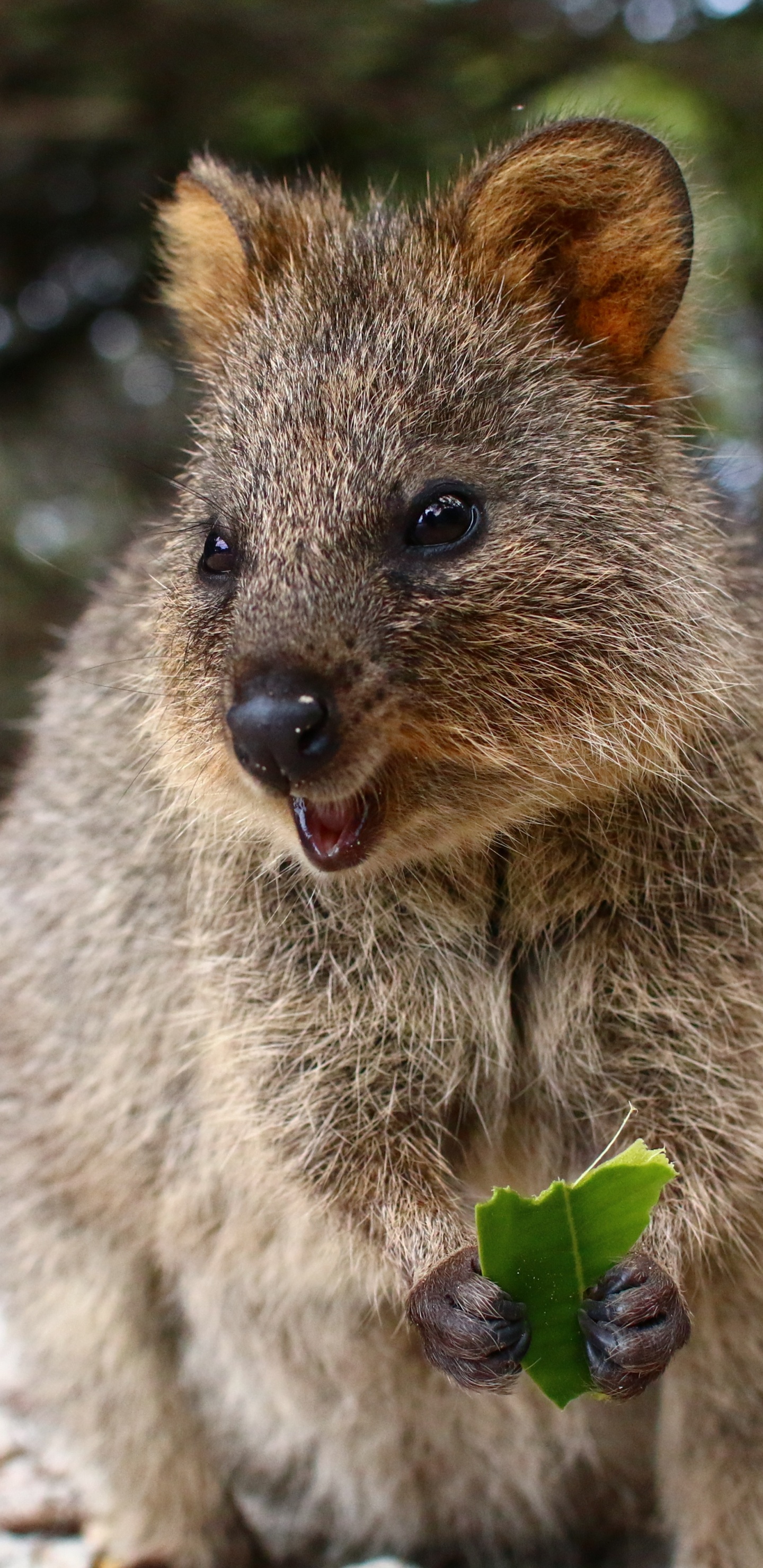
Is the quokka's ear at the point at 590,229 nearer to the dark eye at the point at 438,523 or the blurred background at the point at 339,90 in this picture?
the dark eye at the point at 438,523

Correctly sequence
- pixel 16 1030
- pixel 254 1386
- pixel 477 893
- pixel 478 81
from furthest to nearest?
1. pixel 478 81
2. pixel 16 1030
3. pixel 254 1386
4. pixel 477 893

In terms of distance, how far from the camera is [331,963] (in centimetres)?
382

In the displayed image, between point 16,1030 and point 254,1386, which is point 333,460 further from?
point 254,1386

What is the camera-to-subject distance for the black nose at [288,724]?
9.70ft

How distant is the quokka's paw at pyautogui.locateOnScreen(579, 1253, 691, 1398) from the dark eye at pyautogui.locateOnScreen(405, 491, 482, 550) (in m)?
1.59

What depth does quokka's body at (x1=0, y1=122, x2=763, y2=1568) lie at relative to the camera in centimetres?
328

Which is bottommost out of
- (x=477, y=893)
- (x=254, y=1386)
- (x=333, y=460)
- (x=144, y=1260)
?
(x=254, y=1386)

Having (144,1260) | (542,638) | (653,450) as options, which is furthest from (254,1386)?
(653,450)

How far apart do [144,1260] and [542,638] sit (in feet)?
7.77

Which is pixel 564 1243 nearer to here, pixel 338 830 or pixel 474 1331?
pixel 474 1331

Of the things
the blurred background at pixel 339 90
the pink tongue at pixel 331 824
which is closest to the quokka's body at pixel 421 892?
the pink tongue at pixel 331 824

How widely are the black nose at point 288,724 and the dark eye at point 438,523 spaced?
508 millimetres

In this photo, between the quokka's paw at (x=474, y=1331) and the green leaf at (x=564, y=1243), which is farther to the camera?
the quokka's paw at (x=474, y=1331)

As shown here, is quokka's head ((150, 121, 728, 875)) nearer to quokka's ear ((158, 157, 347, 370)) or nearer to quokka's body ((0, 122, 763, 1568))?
quokka's body ((0, 122, 763, 1568))
